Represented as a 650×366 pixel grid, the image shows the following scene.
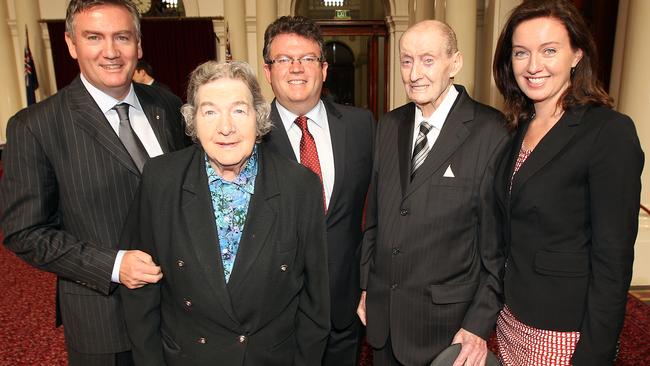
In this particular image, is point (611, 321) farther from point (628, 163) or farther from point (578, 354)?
point (628, 163)

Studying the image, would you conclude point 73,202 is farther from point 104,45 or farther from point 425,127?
point 425,127

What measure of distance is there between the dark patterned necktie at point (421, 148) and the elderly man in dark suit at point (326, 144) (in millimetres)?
416

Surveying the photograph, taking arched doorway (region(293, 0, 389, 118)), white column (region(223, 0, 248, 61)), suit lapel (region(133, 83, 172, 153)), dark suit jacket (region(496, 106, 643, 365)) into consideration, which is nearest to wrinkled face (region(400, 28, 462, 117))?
dark suit jacket (region(496, 106, 643, 365))

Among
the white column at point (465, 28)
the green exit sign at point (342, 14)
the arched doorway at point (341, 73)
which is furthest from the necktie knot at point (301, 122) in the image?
the arched doorway at point (341, 73)

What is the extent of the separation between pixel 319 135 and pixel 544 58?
107cm

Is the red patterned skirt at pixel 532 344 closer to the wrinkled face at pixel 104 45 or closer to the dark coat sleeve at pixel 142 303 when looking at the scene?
the dark coat sleeve at pixel 142 303

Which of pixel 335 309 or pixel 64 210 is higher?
pixel 64 210

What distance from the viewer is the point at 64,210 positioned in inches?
69.6

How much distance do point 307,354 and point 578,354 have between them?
948 millimetres

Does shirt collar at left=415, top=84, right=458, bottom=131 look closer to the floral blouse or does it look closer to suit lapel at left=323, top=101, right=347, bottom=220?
suit lapel at left=323, top=101, right=347, bottom=220

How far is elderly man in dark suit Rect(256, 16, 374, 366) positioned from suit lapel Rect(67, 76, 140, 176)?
27.0 inches

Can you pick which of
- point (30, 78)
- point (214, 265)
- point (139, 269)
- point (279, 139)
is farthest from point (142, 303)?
point (30, 78)

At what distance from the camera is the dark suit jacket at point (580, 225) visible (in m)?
1.52

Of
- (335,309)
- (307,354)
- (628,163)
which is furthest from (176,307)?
(628,163)
